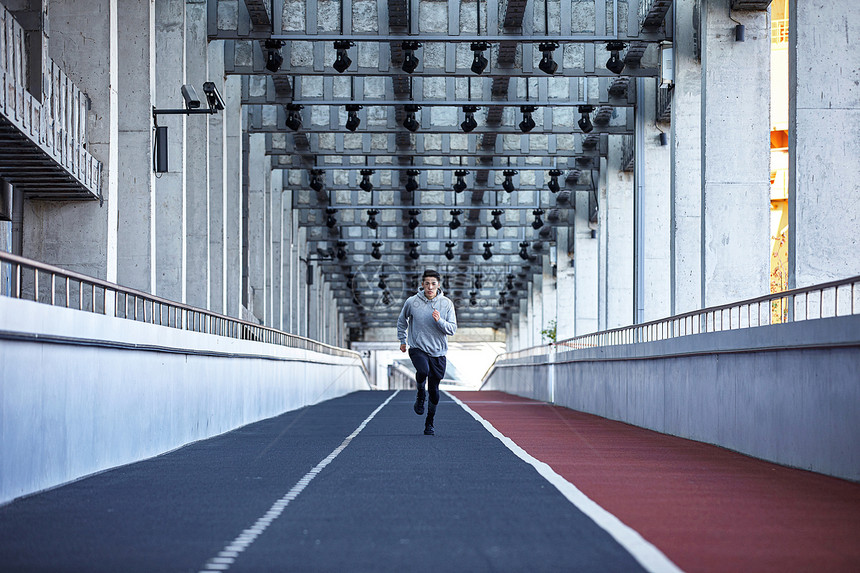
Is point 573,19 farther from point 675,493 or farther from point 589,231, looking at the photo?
point 589,231

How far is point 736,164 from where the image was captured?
24172mm

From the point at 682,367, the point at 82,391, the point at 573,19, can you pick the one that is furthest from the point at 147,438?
the point at 573,19

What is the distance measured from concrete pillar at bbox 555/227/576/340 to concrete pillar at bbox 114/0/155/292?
37.7 metres

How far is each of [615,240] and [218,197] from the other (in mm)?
15717

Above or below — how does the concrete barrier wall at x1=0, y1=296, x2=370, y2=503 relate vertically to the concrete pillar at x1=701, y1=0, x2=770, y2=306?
below

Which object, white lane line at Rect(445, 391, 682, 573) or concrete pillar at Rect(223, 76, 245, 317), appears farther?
concrete pillar at Rect(223, 76, 245, 317)

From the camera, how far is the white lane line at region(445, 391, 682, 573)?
19.6 feet

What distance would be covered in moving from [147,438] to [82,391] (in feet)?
8.71

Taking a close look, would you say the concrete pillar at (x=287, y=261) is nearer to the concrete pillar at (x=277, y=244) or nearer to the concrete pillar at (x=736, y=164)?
the concrete pillar at (x=277, y=244)

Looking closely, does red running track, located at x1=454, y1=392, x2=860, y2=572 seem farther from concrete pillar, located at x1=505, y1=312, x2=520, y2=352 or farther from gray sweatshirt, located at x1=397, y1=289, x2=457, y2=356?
concrete pillar, located at x1=505, y1=312, x2=520, y2=352

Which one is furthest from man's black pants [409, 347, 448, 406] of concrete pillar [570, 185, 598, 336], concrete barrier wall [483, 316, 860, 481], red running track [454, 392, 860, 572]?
concrete pillar [570, 185, 598, 336]

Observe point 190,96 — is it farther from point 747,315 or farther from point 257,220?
point 257,220

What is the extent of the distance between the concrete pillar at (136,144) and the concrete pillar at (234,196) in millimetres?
9387

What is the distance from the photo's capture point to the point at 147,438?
13.4 metres
